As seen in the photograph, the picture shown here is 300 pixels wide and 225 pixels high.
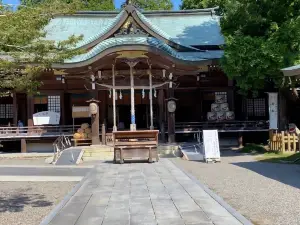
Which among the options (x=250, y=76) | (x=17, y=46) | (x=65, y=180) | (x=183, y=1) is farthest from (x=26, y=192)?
(x=183, y=1)

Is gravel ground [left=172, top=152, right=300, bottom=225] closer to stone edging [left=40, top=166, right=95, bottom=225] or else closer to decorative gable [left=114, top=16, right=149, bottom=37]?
stone edging [left=40, top=166, right=95, bottom=225]

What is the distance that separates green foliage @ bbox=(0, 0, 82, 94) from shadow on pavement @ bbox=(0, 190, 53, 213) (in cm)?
244

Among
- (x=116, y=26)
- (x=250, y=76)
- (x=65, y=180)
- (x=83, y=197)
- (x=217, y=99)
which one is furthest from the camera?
(x=217, y=99)

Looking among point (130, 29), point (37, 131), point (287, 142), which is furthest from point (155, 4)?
point (287, 142)

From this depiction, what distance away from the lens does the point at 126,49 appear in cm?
1866

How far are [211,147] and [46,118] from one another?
33.1ft

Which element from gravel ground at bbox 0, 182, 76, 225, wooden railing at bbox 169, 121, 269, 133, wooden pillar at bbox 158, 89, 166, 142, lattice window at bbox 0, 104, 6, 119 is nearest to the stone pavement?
gravel ground at bbox 0, 182, 76, 225

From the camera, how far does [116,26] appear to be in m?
20.8

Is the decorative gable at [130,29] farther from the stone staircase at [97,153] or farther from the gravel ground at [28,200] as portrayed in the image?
the gravel ground at [28,200]

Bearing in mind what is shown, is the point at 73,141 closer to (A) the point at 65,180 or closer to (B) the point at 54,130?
(B) the point at 54,130

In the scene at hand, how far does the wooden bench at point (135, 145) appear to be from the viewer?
15.5m

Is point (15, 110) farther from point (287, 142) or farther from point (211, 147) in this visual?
point (287, 142)

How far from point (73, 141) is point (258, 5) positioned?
11.1 m

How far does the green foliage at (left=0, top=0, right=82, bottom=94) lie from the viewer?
628 cm
